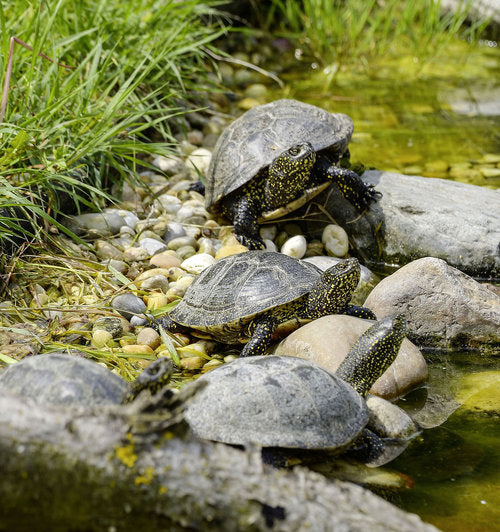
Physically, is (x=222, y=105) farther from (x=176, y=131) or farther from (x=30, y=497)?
(x=30, y=497)

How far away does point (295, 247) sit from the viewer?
4.40 metres

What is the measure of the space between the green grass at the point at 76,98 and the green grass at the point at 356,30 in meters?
2.07

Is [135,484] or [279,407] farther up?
[135,484]

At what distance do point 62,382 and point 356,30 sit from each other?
6260 mm

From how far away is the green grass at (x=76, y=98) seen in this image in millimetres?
3988

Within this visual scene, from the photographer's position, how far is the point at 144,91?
5.67m

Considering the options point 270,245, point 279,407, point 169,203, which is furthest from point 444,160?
point 279,407

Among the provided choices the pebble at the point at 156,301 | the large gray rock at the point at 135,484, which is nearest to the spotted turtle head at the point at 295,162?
the pebble at the point at 156,301

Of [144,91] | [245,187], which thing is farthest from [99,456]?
[144,91]

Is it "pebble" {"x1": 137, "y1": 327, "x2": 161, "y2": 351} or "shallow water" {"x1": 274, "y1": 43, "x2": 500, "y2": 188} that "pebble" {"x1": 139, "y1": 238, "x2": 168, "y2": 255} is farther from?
"shallow water" {"x1": 274, "y1": 43, "x2": 500, "y2": 188}

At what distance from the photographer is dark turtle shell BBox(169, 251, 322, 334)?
337 centimetres

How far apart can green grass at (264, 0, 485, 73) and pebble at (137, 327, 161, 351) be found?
5128 mm

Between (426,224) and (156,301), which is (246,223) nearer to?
(156,301)

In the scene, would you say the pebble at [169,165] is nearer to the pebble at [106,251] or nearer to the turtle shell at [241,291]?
the pebble at [106,251]
